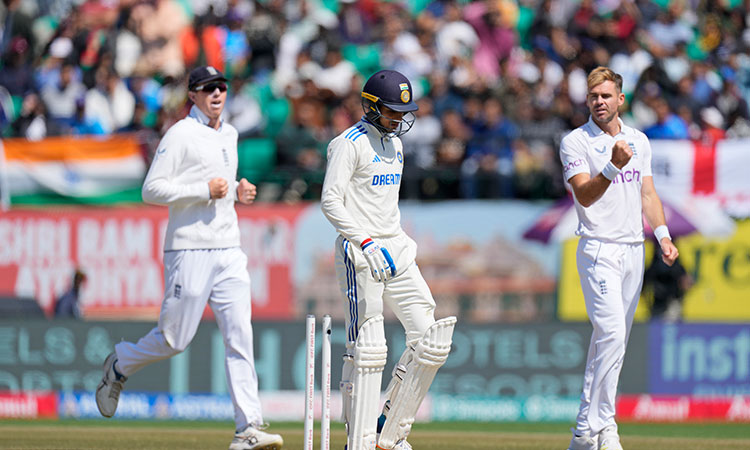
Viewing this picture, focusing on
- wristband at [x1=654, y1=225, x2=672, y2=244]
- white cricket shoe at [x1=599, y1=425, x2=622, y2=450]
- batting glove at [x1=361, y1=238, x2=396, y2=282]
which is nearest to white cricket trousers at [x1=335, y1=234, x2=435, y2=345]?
batting glove at [x1=361, y1=238, x2=396, y2=282]

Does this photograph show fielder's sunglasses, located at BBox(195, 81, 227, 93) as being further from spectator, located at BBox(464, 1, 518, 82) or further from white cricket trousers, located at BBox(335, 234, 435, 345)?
spectator, located at BBox(464, 1, 518, 82)

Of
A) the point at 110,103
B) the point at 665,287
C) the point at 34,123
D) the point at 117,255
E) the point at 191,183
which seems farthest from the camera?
the point at 110,103

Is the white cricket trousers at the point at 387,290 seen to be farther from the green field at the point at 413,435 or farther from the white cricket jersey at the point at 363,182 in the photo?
the green field at the point at 413,435

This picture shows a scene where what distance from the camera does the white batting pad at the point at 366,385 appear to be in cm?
701

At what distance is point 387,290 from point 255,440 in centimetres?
140

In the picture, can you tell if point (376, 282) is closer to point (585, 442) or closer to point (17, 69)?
point (585, 442)

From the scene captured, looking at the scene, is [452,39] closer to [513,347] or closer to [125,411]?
[513,347]

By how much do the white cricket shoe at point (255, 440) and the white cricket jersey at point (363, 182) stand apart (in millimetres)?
1542

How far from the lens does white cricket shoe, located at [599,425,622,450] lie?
25.2 feet

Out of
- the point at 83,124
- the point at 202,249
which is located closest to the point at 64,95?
the point at 83,124

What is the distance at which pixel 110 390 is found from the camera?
8227mm

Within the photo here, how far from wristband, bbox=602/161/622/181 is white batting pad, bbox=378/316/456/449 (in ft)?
4.31

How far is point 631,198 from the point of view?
26.3 feet

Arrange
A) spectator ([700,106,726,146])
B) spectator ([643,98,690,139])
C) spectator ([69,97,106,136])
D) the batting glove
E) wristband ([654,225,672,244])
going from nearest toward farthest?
the batting glove
wristband ([654,225,672,244])
spectator ([643,98,690,139])
spectator ([700,106,726,146])
spectator ([69,97,106,136])
